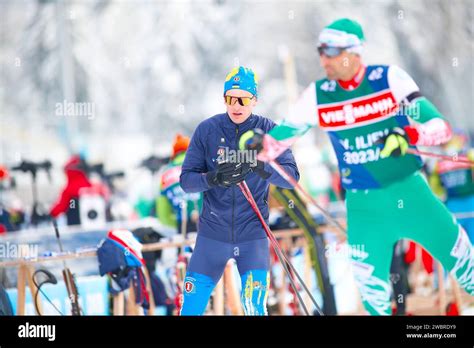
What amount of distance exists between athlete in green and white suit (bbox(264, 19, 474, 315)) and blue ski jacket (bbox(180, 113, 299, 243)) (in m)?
0.38

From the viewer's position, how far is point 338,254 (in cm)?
482

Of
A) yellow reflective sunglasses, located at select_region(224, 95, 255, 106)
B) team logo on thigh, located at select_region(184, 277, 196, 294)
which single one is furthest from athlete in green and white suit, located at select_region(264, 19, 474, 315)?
team logo on thigh, located at select_region(184, 277, 196, 294)

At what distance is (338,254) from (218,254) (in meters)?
1.33

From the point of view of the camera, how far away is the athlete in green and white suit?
13.2 feet

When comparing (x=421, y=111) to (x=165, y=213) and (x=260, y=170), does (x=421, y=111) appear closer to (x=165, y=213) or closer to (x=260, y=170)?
(x=260, y=170)

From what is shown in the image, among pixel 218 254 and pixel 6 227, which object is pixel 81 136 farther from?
pixel 218 254

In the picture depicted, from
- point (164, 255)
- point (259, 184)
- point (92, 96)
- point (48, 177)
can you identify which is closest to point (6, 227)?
point (48, 177)

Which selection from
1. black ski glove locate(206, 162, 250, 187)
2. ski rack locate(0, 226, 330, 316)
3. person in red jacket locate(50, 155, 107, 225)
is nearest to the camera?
black ski glove locate(206, 162, 250, 187)

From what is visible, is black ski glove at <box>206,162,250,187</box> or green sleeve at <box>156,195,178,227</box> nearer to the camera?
black ski glove at <box>206,162,250,187</box>

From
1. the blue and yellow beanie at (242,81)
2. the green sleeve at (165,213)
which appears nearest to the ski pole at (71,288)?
the green sleeve at (165,213)

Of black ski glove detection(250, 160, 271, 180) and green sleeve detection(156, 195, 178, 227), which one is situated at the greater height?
black ski glove detection(250, 160, 271, 180)

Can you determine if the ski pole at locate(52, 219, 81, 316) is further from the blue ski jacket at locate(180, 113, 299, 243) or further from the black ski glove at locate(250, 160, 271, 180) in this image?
the black ski glove at locate(250, 160, 271, 180)
